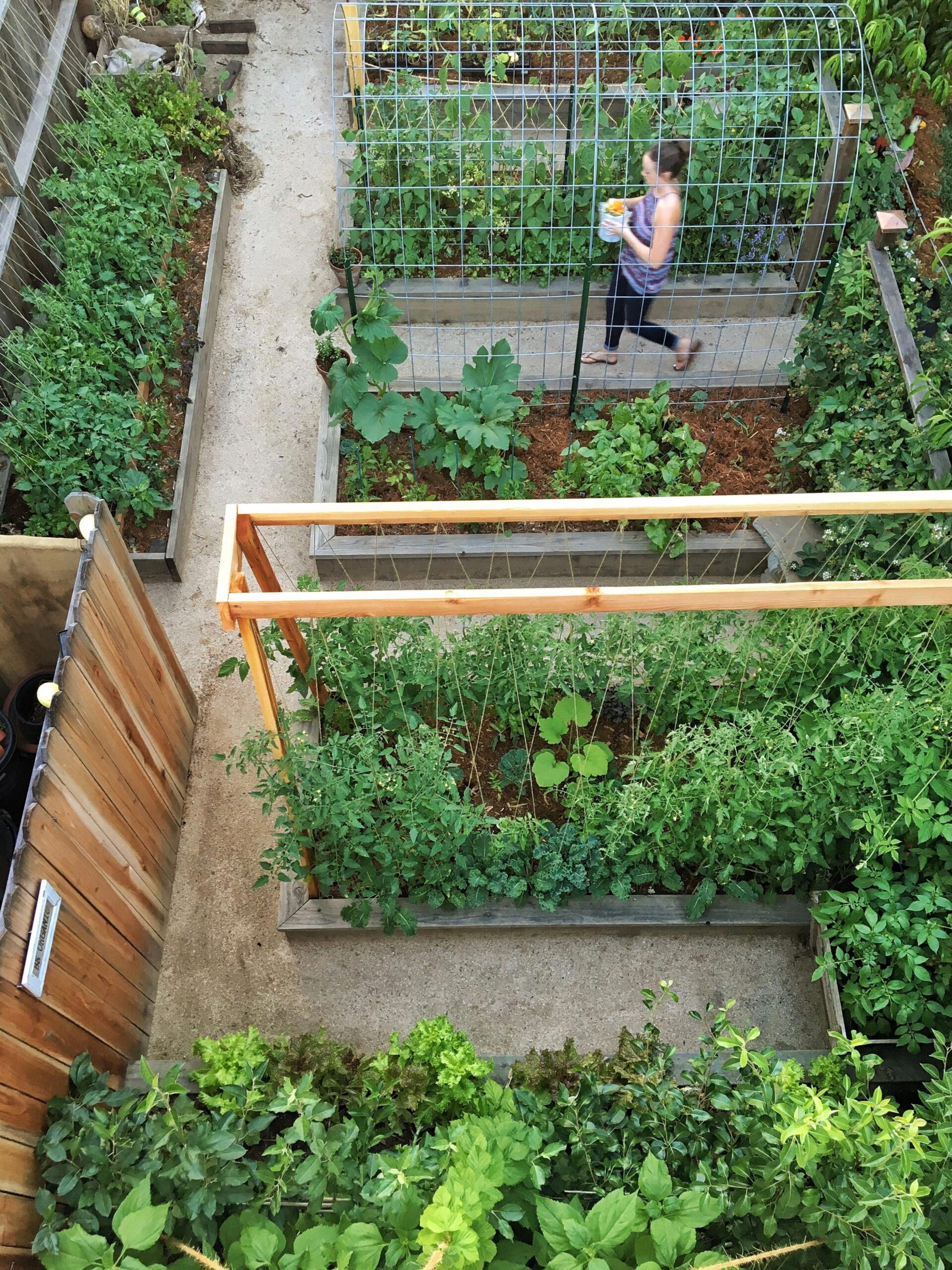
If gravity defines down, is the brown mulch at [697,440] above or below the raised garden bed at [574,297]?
below

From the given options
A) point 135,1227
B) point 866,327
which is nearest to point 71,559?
point 135,1227

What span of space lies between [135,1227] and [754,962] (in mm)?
2492

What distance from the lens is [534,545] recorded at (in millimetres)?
4609

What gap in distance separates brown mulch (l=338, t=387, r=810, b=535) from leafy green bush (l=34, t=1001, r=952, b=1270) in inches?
101

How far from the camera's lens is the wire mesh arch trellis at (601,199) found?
527 centimetres

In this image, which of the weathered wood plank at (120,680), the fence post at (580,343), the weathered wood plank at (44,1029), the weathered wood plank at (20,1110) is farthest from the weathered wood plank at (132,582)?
the fence post at (580,343)

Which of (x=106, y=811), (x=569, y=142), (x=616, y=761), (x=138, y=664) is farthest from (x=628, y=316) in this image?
(x=106, y=811)

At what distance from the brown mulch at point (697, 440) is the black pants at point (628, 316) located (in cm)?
32

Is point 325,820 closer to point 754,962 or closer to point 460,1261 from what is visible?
point 460,1261

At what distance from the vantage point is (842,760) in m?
3.20

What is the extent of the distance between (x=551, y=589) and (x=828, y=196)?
365 centimetres

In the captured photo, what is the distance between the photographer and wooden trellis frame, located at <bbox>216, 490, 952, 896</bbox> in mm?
2719

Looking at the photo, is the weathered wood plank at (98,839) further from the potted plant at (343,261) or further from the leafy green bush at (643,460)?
the potted plant at (343,261)

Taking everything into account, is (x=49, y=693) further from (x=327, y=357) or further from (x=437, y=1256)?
(x=327, y=357)
